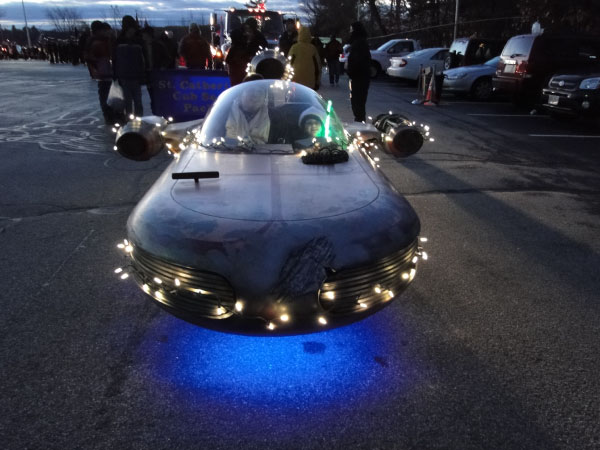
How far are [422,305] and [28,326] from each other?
2.70 m

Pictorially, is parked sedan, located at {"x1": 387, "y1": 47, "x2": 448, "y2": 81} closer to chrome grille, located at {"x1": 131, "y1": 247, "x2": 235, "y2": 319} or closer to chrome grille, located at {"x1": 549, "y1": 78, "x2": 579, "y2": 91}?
chrome grille, located at {"x1": 549, "y1": 78, "x2": 579, "y2": 91}

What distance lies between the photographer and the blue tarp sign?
7.33 metres

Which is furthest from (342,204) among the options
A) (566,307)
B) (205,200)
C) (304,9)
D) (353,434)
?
(304,9)

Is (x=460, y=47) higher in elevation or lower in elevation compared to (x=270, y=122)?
higher

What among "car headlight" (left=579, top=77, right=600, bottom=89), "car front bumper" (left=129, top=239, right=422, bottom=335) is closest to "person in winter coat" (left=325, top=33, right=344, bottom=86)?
"car headlight" (left=579, top=77, right=600, bottom=89)

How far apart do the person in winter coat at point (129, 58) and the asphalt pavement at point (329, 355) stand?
14.0ft

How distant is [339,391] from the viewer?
2477 millimetres

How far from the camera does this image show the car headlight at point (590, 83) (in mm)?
9281

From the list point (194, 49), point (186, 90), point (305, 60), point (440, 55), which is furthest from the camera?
point (440, 55)

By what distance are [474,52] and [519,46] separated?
512 cm

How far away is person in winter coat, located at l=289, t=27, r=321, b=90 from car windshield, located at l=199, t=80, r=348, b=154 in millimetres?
5053

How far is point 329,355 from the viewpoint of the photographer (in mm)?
2793

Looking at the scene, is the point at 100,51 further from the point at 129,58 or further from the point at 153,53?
the point at 153,53

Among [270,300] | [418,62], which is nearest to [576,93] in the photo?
[418,62]
